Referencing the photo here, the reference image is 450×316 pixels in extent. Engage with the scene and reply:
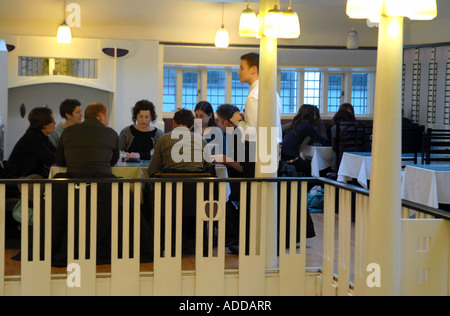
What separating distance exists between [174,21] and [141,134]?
3.64m

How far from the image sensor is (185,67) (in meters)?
12.3

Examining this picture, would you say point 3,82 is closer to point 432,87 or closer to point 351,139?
point 351,139

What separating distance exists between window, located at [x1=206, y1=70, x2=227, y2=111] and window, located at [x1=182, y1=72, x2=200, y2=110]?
8.7 inches

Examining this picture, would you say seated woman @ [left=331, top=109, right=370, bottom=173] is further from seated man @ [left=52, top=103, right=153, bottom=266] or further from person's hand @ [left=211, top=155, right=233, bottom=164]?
seated man @ [left=52, top=103, right=153, bottom=266]

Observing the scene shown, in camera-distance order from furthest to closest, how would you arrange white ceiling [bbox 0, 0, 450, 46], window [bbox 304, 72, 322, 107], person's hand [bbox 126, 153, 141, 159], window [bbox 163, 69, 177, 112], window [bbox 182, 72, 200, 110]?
window [bbox 304, 72, 322, 107] < window [bbox 182, 72, 200, 110] < window [bbox 163, 69, 177, 112] < white ceiling [bbox 0, 0, 450, 46] < person's hand [bbox 126, 153, 141, 159]

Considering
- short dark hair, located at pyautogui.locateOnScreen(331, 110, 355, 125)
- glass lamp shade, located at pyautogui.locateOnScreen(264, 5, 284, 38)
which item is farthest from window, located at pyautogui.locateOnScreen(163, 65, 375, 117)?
glass lamp shade, located at pyautogui.locateOnScreen(264, 5, 284, 38)

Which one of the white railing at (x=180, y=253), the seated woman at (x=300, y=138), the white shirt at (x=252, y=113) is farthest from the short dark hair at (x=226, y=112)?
the seated woman at (x=300, y=138)

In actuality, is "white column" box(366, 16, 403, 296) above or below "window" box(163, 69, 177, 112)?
below

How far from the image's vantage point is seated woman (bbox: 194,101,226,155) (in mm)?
6934

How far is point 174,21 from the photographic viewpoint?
34.8 ft

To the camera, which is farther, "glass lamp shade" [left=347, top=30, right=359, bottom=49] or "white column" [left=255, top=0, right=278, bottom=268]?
"glass lamp shade" [left=347, top=30, right=359, bottom=49]

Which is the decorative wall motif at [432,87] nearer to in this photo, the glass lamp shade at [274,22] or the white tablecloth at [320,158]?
the white tablecloth at [320,158]

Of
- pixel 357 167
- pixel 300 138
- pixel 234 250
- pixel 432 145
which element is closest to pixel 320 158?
pixel 300 138
